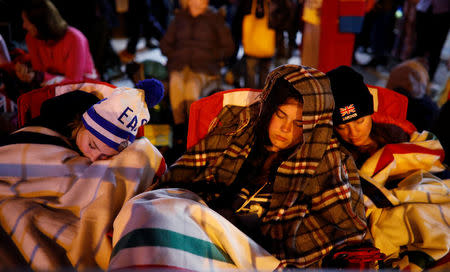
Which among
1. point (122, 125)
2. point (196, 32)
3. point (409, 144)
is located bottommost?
point (409, 144)

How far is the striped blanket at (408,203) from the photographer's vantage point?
1.21 m

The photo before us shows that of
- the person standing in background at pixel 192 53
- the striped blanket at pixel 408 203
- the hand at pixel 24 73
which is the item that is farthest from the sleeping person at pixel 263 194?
the hand at pixel 24 73

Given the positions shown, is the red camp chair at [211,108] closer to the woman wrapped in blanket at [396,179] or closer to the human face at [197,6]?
the woman wrapped in blanket at [396,179]

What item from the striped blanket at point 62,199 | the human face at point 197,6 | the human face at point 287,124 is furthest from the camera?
the human face at point 197,6

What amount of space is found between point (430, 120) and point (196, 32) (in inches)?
78.1

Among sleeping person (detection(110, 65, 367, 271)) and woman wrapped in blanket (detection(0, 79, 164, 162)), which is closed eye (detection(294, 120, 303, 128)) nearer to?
sleeping person (detection(110, 65, 367, 271))

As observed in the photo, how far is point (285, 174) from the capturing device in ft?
4.19

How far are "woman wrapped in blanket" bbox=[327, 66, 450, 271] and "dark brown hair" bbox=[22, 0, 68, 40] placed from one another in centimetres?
211

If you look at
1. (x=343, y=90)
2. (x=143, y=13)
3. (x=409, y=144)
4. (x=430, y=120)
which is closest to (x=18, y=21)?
(x=143, y=13)

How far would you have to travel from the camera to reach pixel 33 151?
132cm

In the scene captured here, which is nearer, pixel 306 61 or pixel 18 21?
pixel 18 21

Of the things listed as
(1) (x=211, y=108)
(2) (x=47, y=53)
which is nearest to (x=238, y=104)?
(1) (x=211, y=108)

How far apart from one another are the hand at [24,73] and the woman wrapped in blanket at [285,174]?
1.61 m

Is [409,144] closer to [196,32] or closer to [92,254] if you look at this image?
[92,254]
